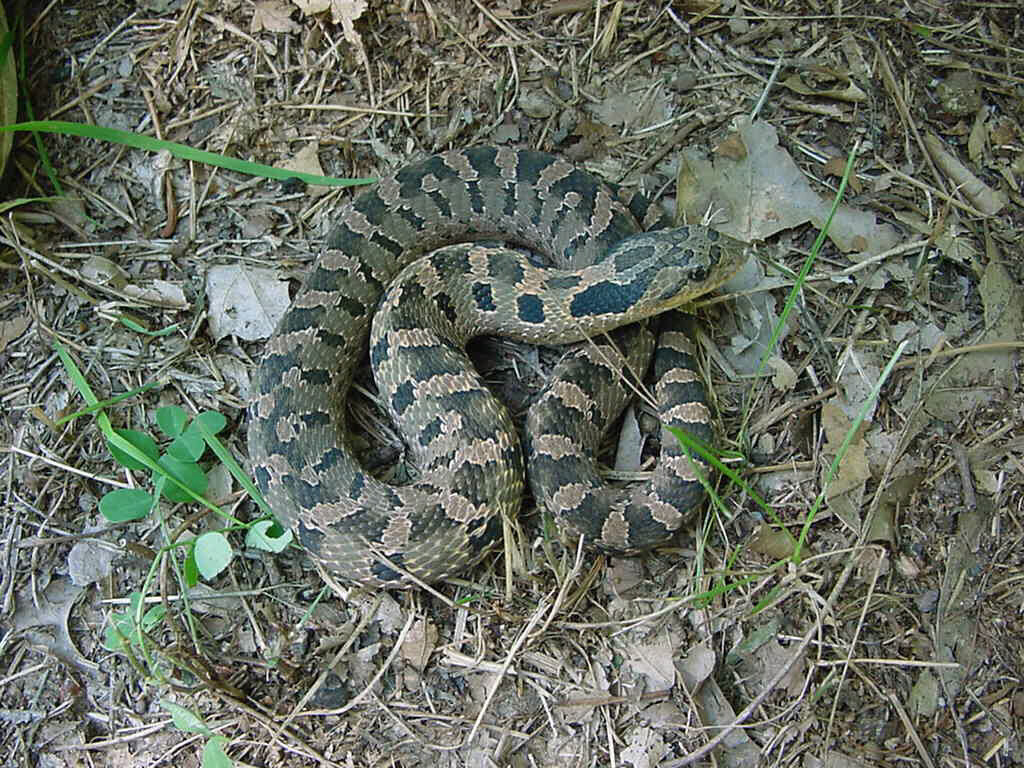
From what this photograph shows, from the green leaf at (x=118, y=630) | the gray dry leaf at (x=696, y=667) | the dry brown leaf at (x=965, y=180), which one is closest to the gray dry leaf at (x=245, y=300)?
the green leaf at (x=118, y=630)

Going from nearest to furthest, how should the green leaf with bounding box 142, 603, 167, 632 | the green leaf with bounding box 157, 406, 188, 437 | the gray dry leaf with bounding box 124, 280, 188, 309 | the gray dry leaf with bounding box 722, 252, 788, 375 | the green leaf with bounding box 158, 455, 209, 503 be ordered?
the green leaf with bounding box 142, 603, 167, 632 < the green leaf with bounding box 158, 455, 209, 503 < the green leaf with bounding box 157, 406, 188, 437 < the gray dry leaf with bounding box 722, 252, 788, 375 < the gray dry leaf with bounding box 124, 280, 188, 309

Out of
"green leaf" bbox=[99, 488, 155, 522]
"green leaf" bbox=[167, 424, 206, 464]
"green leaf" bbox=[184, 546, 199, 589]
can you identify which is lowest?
"green leaf" bbox=[184, 546, 199, 589]

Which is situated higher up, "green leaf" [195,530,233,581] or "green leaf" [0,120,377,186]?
"green leaf" [0,120,377,186]

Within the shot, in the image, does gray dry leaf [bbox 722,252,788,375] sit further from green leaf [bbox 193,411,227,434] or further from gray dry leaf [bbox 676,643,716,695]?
green leaf [bbox 193,411,227,434]

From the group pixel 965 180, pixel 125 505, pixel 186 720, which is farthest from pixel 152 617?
pixel 965 180

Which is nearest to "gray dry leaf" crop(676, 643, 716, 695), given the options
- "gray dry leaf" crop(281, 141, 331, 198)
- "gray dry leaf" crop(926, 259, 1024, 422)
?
"gray dry leaf" crop(926, 259, 1024, 422)
